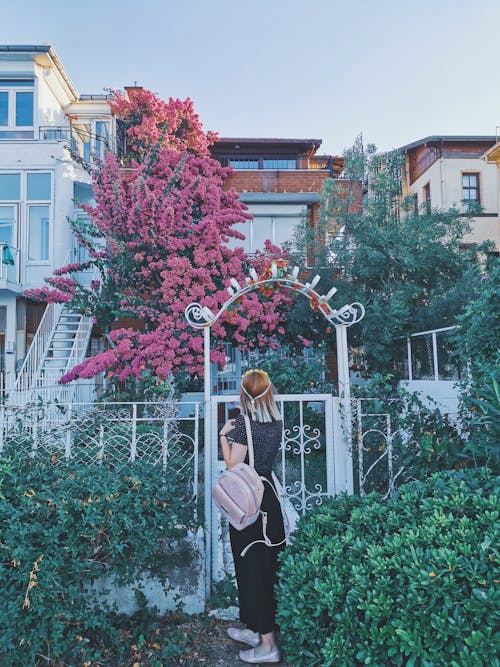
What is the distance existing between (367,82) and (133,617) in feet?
29.1

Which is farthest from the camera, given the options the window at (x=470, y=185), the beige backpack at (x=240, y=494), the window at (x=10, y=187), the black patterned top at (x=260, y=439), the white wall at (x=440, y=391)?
the window at (x=470, y=185)

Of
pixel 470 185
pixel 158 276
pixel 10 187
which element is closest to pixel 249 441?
pixel 158 276

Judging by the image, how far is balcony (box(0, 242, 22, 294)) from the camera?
1204cm

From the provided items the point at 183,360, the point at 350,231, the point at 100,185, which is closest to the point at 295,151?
the point at 350,231

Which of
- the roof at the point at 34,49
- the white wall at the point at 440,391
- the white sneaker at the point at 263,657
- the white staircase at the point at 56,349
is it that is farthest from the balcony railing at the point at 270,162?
the white sneaker at the point at 263,657

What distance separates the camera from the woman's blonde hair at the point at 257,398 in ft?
11.2

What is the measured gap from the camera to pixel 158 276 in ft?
33.6

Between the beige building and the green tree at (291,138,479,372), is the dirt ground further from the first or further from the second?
the beige building

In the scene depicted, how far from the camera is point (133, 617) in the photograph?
3.84 meters

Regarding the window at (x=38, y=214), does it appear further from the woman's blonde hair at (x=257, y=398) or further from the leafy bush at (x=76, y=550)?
the woman's blonde hair at (x=257, y=398)

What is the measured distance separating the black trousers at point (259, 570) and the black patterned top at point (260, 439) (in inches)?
3.9

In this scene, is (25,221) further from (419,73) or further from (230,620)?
(230,620)

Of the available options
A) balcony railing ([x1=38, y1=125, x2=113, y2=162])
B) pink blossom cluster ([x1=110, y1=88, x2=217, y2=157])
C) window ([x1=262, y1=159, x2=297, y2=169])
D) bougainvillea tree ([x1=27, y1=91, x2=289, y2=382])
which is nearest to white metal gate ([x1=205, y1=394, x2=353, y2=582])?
bougainvillea tree ([x1=27, y1=91, x2=289, y2=382])

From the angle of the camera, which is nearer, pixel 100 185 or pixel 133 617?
pixel 133 617
